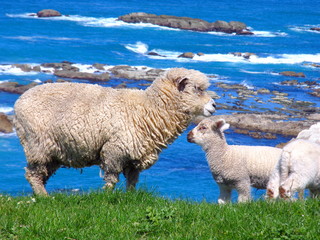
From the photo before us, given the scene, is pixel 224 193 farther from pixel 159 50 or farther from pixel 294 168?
pixel 159 50

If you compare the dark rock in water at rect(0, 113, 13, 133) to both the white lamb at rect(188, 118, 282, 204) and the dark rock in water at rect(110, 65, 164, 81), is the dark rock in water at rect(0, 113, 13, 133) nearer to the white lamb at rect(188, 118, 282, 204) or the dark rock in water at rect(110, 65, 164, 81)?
the dark rock in water at rect(110, 65, 164, 81)

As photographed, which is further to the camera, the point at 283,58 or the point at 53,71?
the point at 283,58

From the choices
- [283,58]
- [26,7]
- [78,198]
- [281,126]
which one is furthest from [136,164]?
[26,7]

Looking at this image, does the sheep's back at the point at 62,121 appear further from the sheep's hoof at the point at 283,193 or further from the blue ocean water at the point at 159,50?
the blue ocean water at the point at 159,50

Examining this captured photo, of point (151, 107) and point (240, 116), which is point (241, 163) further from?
point (240, 116)

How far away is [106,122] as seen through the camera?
310 inches

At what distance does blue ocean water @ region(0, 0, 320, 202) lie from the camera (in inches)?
902

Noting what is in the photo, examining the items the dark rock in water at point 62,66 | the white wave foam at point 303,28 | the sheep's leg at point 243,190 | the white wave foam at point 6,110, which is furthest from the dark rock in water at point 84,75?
the white wave foam at point 303,28

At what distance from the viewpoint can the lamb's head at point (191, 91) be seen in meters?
8.16

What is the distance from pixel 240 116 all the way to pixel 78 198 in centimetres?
2329

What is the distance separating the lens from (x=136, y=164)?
313 inches

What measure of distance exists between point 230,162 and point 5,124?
19474 millimetres

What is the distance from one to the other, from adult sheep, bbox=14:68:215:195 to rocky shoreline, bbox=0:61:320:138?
19483 mm

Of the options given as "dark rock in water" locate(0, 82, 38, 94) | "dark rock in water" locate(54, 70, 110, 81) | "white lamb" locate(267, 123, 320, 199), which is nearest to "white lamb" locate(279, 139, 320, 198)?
"white lamb" locate(267, 123, 320, 199)
